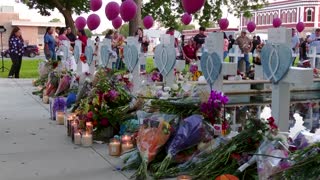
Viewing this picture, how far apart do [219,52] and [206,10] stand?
75.0ft

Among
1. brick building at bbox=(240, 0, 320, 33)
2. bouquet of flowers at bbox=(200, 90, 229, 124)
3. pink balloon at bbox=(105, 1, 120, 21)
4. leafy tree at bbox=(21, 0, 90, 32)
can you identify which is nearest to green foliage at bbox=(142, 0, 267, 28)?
leafy tree at bbox=(21, 0, 90, 32)

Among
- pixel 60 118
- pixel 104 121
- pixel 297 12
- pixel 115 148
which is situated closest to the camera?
pixel 115 148

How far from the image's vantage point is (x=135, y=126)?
5922 mm

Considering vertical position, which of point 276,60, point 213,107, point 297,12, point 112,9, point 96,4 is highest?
point 297,12

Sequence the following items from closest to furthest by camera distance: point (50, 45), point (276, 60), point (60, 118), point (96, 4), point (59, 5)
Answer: point (276, 60), point (60, 118), point (50, 45), point (96, 4), point (59, 5)

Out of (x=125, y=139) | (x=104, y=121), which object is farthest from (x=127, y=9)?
(x=125, y=139)

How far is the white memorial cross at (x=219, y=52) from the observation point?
5395 mm

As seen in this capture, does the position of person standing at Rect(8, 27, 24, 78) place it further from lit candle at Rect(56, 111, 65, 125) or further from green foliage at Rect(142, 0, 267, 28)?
green foliage at Rect(142, 0, 267, 28)

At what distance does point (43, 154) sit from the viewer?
575 cm

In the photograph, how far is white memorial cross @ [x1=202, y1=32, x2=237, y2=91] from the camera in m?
5.39

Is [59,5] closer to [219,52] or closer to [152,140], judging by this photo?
[219,52]

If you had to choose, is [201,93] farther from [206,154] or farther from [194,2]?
[194,2]

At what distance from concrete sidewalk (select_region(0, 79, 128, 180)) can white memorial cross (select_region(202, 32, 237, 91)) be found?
4.72 feet

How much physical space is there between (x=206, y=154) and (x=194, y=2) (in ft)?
18.6
